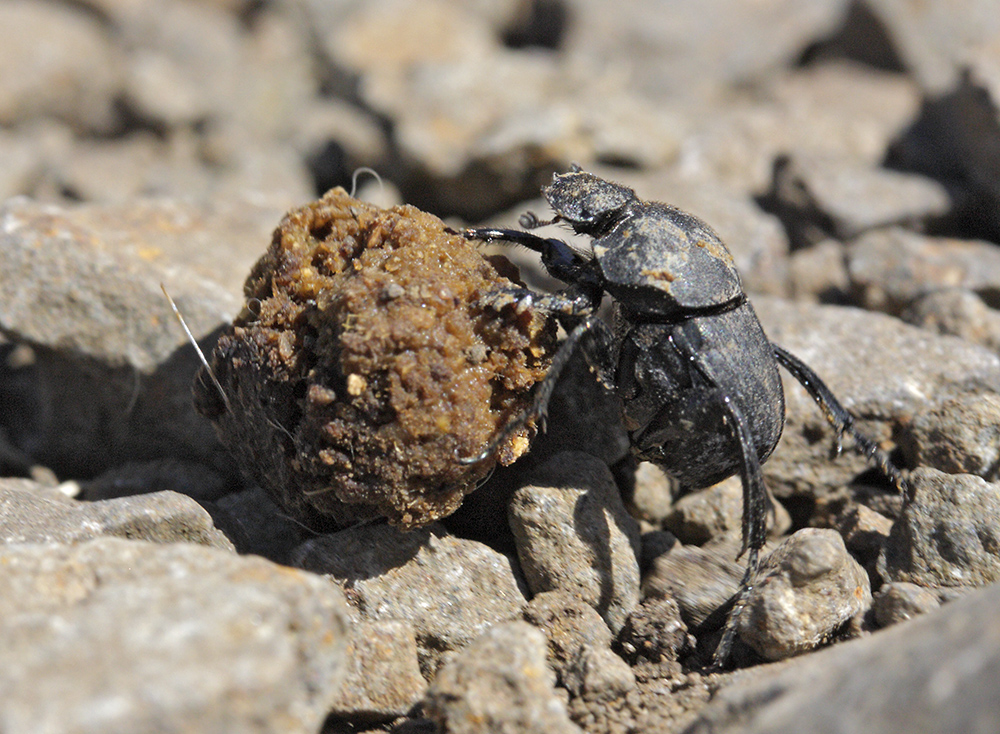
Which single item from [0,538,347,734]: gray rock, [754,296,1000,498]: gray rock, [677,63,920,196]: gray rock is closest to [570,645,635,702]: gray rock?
[0,538,347,734]: gray rock

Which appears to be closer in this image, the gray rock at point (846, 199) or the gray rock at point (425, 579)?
the gray rock at point (425, 579)

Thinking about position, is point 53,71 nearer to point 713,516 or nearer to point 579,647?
point 713,516

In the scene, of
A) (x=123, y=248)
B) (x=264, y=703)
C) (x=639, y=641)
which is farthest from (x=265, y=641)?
(x=123, y=248)

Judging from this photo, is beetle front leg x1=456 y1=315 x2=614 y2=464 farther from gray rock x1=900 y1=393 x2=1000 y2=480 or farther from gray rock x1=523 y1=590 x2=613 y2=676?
gray rock x1=900 y1=393 x2=1000 y2=480

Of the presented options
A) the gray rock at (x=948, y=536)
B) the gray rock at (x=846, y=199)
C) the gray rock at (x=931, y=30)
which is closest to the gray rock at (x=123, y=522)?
the gray rock at (x=948, y=536)

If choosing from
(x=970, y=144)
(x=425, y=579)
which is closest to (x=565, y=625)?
(x=425, y=579)

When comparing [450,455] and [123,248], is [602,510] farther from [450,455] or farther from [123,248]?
[123,248]

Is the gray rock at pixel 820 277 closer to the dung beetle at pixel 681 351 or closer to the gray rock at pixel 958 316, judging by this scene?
the gray rock at pixel 958 316
